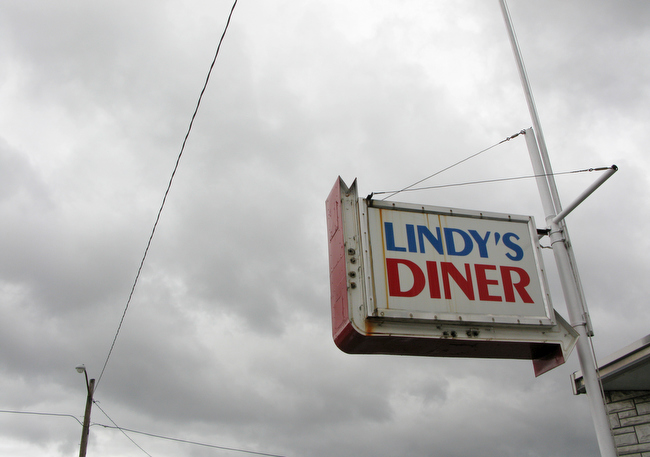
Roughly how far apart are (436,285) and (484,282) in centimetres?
60

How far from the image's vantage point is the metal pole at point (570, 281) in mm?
5043

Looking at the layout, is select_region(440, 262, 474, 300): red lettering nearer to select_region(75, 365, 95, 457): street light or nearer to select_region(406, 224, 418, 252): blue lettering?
select_region(406, 224, 418, 252): blue lettering

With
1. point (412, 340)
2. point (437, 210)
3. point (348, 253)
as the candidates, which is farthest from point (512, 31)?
point (412, 340)

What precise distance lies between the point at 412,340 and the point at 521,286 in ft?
5.06

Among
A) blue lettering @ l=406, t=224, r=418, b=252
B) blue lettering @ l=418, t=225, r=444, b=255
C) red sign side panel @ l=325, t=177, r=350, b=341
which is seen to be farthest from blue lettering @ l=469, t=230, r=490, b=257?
red sign side panel @ l=325, t=177, r=350, b=341

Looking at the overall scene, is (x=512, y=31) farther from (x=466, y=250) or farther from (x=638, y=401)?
(x=638, y=401)

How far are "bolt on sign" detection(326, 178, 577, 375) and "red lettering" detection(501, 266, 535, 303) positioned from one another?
13 millimetres

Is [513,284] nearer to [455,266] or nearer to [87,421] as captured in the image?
[455,266]

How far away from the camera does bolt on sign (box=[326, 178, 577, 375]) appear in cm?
523

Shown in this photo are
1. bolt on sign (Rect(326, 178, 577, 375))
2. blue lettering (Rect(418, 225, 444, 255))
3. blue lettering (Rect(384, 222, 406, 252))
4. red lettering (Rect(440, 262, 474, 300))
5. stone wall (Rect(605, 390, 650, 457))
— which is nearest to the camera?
bolt on sign (Rect(326, 178, 577, 375))

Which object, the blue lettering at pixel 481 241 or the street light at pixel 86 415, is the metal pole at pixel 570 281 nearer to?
the blue lettering at pixel 481 241

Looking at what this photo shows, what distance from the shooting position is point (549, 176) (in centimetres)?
621

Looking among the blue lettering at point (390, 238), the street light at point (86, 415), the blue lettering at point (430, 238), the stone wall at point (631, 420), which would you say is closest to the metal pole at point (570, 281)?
the blue lettering at point (430, 238)

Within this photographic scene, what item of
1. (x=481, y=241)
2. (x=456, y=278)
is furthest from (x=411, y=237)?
(x=481, y=241)
